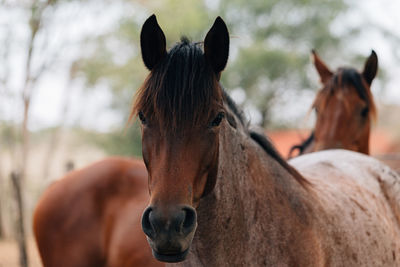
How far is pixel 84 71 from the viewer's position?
14.8 metres

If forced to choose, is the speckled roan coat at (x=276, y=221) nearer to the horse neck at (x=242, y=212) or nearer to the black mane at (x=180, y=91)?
the horse neck at (x=242, y=212)

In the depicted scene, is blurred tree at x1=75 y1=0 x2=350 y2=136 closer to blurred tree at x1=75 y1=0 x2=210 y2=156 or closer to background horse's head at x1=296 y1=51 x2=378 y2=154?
blurred tree at x1=75 y1=0 x2=210 y2=156


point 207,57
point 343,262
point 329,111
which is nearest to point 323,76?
point 329,111

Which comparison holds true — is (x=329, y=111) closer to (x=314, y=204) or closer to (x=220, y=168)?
(x=314, y=204)

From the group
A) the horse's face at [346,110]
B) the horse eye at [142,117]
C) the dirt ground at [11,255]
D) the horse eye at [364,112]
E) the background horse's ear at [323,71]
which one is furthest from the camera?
the dirt ground at [11,255]

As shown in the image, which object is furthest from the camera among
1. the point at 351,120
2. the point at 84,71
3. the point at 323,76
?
the point at 84,71

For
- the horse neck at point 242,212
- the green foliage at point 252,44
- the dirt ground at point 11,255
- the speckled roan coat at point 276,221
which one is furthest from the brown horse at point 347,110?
the green foliage at point 252,44

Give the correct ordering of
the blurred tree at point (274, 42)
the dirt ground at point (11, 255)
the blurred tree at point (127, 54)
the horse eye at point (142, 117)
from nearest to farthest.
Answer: the horse eye at point (142, 117)
the dirt ground at point (11, 255)
the blurred tree at point (127, 54)
the blurred tree at point (274, 42)

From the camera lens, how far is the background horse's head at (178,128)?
160 centimetres

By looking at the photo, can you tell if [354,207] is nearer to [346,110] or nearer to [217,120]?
[217,120]

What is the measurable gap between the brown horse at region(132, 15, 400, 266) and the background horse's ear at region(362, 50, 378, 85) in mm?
2064

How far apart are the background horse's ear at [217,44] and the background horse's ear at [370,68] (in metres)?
2.67

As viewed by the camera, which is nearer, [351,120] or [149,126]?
[149,126]

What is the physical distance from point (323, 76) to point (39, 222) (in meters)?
3.17
